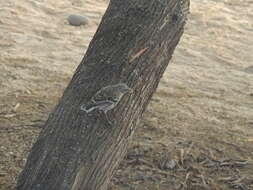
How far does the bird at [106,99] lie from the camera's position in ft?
6.98

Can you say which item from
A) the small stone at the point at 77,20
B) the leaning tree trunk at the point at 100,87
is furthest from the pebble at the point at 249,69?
the leaning tree trunk at the point at 100,87

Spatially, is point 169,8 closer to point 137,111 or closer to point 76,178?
point 137,111

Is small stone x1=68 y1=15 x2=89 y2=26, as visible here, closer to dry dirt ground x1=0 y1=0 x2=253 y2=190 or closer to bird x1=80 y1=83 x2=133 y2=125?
dry dirt ground x1=0 y1=0 x2=253 y2=190

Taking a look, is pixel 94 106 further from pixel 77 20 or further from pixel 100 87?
pixel 77 20

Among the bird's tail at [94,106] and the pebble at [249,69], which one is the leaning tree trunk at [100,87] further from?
the pebble at [249,69]

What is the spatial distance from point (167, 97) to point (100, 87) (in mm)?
2549

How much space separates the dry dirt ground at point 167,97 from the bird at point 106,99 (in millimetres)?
916

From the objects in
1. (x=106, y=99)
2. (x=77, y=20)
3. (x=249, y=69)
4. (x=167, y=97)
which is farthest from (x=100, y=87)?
(x=77, y=20)

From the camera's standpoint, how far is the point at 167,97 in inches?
183

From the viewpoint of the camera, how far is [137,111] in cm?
226

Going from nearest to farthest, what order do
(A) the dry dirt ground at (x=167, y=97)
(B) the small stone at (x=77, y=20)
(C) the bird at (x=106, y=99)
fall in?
(C) the bird at (x=106, y=99)
(A) the dry dirt ground at (x=167, y=97)
(B) the small stone at (x=77, y=20)

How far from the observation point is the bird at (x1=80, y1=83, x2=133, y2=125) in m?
2.13

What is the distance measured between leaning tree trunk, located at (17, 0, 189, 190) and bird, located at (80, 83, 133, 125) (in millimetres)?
26

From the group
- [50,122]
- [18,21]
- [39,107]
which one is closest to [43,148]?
[50,122]
